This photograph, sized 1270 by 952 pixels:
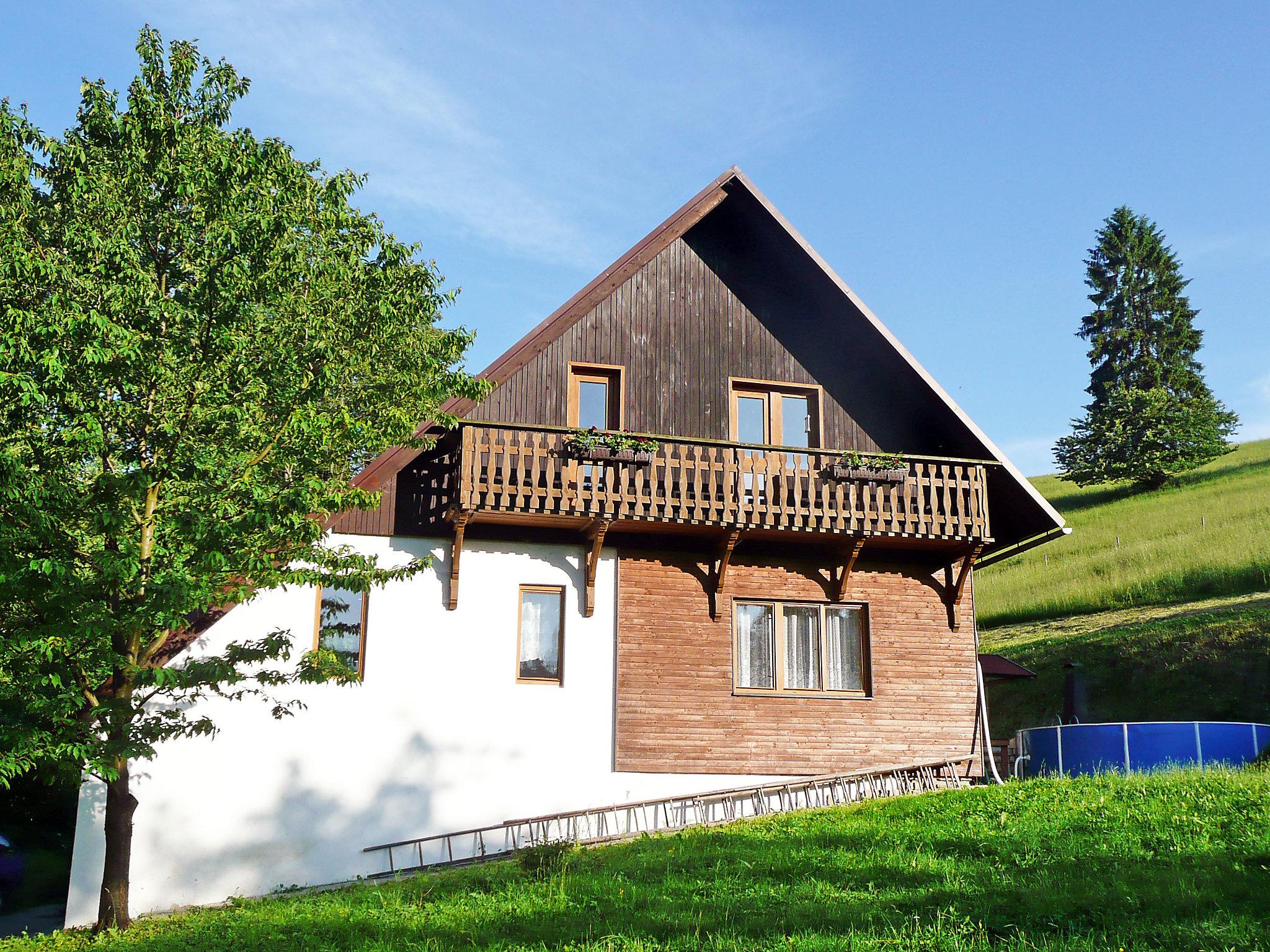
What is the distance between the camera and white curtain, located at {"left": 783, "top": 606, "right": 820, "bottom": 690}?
17969mm

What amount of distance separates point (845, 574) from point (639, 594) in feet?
10.9

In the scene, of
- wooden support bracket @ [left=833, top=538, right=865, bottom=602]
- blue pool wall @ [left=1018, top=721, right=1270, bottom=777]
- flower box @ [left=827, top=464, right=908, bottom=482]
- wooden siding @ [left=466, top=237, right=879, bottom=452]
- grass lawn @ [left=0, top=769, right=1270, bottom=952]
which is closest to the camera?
grass lawn @ [left=0, top=769, right=1270, bottom=952]

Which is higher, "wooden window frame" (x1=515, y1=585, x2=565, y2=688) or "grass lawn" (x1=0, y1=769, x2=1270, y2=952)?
"wooden window frame" (x1=515, y1=585, x2=565, y2=688)

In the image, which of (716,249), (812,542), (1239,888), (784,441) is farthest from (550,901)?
(716,249)

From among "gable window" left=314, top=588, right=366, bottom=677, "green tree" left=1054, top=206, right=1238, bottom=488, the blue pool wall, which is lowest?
the blue pool wall

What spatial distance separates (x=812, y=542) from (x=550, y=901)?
363 inches

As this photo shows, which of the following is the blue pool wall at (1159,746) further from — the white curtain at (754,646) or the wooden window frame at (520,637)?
the wooden window frame at (520,637)

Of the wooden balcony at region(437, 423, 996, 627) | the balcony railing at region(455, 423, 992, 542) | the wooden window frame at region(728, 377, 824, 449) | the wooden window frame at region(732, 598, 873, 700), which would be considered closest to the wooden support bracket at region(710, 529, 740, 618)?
the wooden balcony at region(437, 423, 996, 627)

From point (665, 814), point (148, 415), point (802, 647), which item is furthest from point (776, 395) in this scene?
point (148, 415)

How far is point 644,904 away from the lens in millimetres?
10117

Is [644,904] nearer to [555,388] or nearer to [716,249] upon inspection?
[555,388]

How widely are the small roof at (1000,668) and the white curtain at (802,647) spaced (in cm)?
555

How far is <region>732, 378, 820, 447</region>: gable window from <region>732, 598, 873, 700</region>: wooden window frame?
107 inches

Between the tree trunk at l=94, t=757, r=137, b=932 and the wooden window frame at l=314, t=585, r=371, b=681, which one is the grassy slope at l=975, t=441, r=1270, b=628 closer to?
the wooden window frame at l=314, t=585, r=371, b=681
